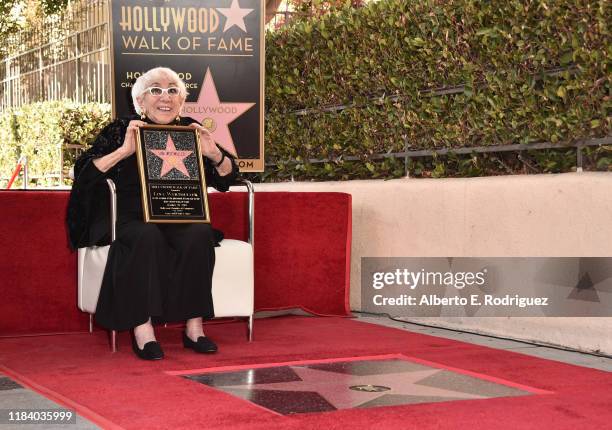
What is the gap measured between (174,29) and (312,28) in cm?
102

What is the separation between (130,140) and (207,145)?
427 millimetres

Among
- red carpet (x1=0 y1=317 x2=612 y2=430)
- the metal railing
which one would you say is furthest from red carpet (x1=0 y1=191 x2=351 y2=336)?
the metal railing

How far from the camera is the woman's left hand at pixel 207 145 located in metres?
5.32

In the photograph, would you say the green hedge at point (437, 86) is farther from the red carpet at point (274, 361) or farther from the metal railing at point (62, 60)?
the metal railing at point (62, 60)

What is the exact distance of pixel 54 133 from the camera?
1625 centimetres

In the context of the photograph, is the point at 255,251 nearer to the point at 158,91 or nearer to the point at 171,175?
the point at 171,175

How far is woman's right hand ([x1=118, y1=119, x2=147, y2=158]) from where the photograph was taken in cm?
514

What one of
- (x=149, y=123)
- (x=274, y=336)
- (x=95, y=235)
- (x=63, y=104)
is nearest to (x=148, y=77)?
(x=149, y=123)

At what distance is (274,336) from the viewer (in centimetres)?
567

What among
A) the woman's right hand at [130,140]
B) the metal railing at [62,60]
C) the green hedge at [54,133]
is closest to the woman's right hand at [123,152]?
the woman's right hand at [130,140]

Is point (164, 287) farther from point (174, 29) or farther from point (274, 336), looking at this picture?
point (174, 29)

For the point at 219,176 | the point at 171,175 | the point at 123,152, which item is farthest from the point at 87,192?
the point at 219,176

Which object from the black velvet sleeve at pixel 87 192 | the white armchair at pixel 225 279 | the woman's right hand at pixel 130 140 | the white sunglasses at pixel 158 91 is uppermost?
the white sunglasses at pixel 158 91

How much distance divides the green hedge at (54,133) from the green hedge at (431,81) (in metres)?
8.17
